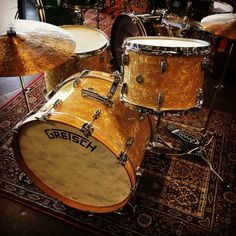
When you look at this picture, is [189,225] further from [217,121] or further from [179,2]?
[179,2]

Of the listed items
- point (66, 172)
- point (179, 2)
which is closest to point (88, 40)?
point (179, 2)

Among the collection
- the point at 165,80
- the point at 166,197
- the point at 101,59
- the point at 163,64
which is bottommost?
the point at 166,197

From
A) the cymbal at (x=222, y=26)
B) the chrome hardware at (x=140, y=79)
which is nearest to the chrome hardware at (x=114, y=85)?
the chrome hardware at (x=140, y=79)

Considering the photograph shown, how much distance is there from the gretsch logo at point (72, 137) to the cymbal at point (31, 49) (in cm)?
38

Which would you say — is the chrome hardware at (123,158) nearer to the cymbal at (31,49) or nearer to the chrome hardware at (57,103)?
the chrome hardware at (57,103)

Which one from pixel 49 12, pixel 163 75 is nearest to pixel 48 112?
pixel 163 75

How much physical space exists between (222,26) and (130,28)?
106cm

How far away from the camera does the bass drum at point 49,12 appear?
3.09 meters

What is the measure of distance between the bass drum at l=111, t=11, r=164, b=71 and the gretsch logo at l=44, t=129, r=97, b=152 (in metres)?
1.26

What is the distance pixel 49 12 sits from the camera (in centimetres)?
314

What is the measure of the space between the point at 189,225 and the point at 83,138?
1064mm

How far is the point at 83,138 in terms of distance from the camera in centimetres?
149

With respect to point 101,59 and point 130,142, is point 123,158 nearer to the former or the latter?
point 130,142

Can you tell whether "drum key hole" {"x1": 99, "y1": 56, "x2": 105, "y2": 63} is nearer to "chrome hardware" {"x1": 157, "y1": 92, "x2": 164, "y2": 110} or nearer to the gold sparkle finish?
the gold sparkle finish
